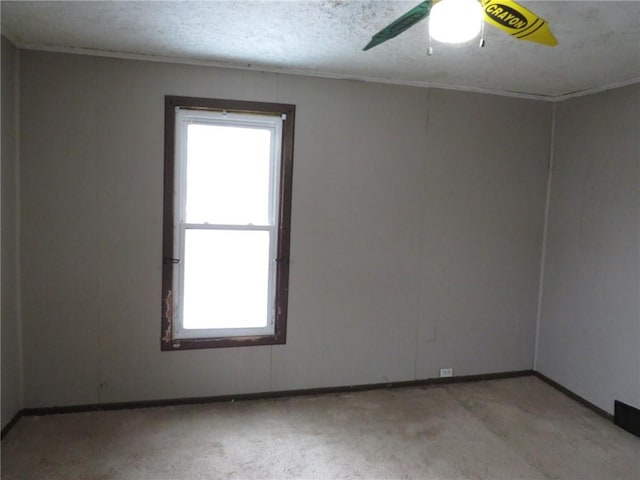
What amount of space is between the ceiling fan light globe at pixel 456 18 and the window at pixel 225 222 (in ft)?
5.82

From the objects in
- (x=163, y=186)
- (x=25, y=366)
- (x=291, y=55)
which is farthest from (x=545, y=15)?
(x=25, y=366)

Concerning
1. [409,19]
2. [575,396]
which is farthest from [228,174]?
[575,396]

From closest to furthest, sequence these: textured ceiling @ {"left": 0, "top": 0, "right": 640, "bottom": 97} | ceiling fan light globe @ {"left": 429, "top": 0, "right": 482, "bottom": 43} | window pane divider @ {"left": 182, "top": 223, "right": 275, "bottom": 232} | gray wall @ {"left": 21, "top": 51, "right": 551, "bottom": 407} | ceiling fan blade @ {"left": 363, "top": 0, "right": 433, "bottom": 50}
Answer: ceiling fan light globe @ {"left": 429, "top": 0, "right": 482, "bottom": 43}, ceiling fan blade @ {"left": 363, "top": 0, "right": 433, "bottom": 50}, textured ceiling @ {"left": 0, "top": 0, "right": 640, "bottom": 97}, gray wall @ {"left": 21, "top": 51, "right": 551, "bottom": 407}, window pane divider @ {"left": 182, "top": 223, "right": 275, "bottom": 232}

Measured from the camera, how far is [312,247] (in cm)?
336

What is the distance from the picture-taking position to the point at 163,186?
3.06m

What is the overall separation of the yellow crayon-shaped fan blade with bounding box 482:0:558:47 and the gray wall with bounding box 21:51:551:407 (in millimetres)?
1650

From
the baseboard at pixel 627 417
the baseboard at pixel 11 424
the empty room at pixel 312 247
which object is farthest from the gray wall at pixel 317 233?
the baseboard at pixel 627 417

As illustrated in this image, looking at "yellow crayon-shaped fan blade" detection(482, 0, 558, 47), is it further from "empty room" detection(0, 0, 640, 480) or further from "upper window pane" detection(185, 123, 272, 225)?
"upper window pane" detection(185, 123, 272, 225)

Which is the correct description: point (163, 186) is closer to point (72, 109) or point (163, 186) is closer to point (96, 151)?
point (96, 151)

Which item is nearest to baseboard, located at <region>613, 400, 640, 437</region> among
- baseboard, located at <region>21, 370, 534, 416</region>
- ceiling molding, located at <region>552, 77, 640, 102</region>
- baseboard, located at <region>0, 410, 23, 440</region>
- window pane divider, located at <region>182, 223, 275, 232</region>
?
baseboard, located at <region>21, 370, 534, 416</region>

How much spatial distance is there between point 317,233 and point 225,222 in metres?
0.69

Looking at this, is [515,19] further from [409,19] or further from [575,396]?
[575,396]

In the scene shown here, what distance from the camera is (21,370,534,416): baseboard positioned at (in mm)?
3035

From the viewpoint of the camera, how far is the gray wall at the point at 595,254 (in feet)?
10.3
